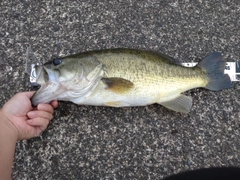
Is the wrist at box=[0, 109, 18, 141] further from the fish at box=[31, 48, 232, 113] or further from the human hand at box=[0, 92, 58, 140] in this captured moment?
the fish at box=[31, 48, 232, 113]

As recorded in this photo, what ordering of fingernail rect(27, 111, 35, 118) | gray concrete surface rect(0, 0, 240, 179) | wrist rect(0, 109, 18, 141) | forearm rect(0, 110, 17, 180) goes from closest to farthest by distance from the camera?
forearm rect(0, 110, 17, 180) < wrist rect(0, 109, 18, 141) < fingernail rect(27, 111, 35, 118) < gray concrete surface rect(0, 0, 240, 179)

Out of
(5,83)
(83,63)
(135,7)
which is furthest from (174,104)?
(5,83)

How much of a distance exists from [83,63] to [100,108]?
17.6 inches

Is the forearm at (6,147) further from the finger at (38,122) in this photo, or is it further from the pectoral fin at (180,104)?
the pectoral fin at (180,104)

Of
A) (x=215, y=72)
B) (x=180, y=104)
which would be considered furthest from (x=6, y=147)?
(x=215, y=72)

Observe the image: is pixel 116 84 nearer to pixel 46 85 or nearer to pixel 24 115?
pixel 46 85

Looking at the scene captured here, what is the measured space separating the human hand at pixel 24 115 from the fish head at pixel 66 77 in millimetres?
66

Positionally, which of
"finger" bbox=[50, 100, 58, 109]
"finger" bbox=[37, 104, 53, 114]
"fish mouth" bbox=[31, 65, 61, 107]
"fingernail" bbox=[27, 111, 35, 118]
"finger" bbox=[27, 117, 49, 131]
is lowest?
"finger" bbox=[27, 117, 49, 131]

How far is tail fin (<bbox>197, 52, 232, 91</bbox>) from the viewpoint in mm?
2312

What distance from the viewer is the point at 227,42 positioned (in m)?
2.62

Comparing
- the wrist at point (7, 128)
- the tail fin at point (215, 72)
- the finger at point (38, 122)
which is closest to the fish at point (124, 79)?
the tail fin at point (215, 72)

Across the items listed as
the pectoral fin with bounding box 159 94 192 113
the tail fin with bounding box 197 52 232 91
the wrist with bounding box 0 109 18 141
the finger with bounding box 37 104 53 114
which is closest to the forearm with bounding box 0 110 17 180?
the wrist with bounding box 0 109 18 141

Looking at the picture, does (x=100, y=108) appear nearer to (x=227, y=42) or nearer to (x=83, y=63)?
(x=83, y=63)

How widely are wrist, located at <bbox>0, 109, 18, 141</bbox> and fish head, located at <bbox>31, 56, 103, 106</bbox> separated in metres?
0.22
